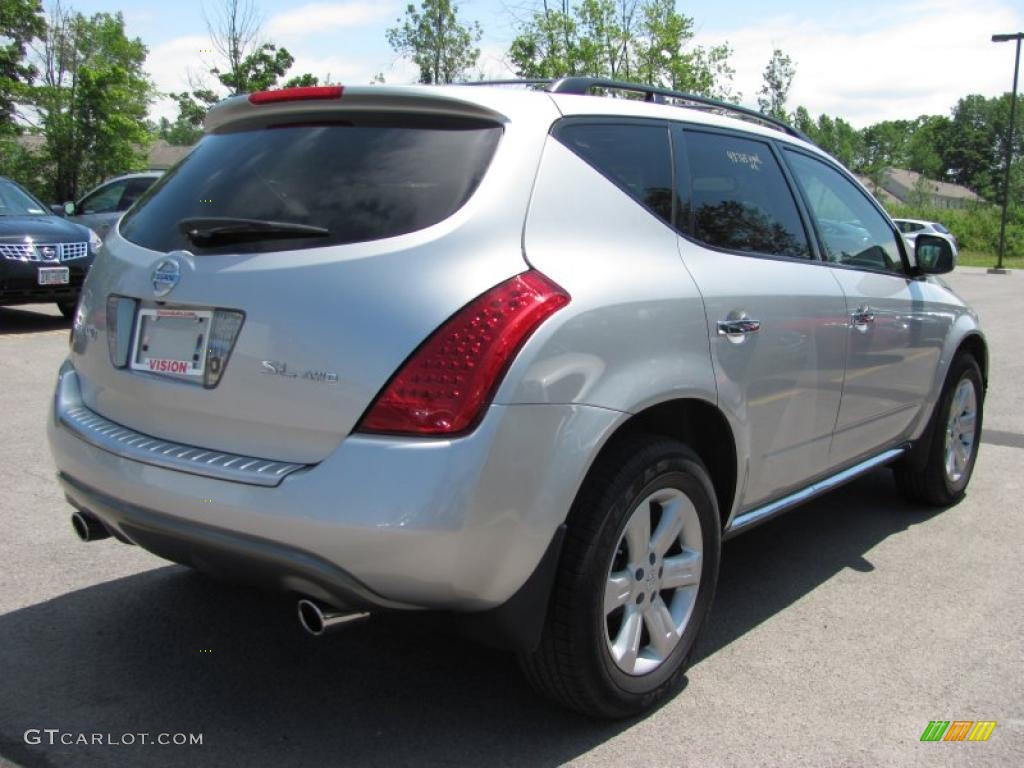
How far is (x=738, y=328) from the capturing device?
→ 314 centimetres

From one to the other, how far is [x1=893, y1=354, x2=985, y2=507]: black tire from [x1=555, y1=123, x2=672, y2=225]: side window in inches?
96.2

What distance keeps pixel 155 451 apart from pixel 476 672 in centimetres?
125

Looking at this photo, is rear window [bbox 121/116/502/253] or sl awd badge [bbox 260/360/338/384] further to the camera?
rear window [bbox 121/116/502/253]

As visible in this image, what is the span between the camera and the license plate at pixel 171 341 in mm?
2594

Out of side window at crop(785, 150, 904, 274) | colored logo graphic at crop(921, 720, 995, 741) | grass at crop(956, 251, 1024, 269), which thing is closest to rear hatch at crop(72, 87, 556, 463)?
side window at crop(785, 150, 904, 274)

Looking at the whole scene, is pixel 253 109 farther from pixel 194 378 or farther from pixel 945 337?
pixel 945 337

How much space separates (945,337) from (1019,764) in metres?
2.47

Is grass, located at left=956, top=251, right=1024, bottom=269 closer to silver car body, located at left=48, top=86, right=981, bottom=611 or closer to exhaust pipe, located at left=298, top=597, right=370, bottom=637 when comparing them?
silver car body, located at left=48, top=86, right=981, bottom=611

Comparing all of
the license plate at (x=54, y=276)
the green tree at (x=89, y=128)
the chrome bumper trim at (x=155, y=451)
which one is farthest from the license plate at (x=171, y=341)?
the green tree at (x=89, y=128)

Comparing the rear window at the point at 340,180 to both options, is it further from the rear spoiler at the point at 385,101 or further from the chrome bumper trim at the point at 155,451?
the chrome bumper trim at the point at 155,451

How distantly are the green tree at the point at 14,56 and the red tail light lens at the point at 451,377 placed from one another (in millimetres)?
29587

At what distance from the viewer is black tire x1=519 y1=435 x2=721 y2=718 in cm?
256

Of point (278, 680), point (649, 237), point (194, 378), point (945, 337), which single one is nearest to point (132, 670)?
point (278, 680)

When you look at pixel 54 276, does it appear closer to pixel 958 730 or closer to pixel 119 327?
pixel 119 327
